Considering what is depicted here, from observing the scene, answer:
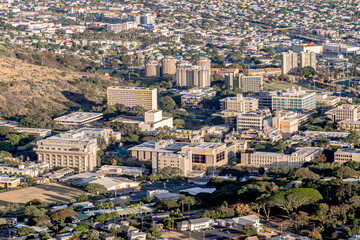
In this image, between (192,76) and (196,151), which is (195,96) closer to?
(192,76)

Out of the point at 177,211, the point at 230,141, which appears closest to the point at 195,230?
the point at 177,211

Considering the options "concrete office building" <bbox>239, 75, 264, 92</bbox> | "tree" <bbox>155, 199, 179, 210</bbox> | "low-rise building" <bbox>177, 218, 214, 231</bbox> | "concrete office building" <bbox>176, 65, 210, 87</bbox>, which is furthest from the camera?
"concrete office building" <bbox>176, 65, 210, 87</bbox>

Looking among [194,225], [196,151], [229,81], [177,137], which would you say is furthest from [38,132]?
[229,81]

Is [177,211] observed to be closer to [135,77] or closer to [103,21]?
[135,77]

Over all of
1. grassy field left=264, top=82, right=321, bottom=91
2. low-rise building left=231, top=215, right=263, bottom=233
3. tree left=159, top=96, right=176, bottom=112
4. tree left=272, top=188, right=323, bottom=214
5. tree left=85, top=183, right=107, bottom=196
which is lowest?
grassy field left=264, top=82, right=321, bottom=91

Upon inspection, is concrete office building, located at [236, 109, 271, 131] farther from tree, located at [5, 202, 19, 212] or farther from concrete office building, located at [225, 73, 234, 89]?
tree, located at [5, 202, 19, 212]

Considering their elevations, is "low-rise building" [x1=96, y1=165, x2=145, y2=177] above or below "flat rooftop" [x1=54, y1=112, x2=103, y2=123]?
below

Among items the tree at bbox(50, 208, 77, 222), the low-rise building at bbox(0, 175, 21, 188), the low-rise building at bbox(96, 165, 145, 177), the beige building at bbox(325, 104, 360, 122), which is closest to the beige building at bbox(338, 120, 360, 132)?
the beige building at bbox(325, 104, 360, 122)

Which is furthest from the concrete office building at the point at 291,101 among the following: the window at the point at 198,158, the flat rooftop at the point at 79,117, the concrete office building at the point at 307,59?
the concrete office building at the point at 307,59
